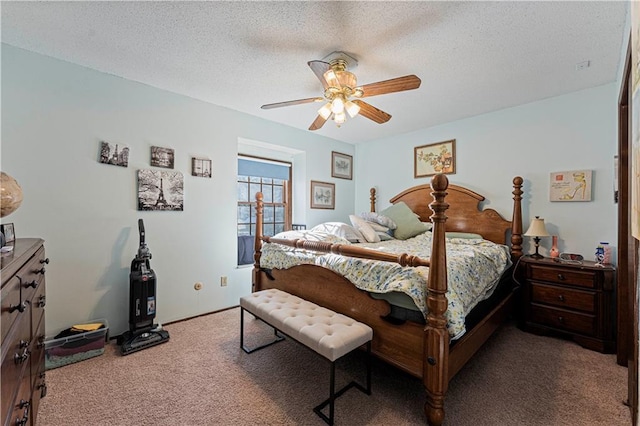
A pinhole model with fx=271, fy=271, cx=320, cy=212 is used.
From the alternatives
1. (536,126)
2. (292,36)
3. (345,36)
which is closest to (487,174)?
(536,126)

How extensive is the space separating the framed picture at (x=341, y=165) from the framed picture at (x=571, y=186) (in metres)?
2.73

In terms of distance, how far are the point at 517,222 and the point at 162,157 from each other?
3880mm

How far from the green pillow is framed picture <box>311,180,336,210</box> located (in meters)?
1.08

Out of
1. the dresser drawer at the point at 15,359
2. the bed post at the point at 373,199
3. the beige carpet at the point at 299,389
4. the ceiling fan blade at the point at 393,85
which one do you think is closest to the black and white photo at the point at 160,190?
the beige carpet at the point at 299,389

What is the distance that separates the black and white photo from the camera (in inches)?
105

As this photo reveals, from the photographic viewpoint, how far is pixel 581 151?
276cm

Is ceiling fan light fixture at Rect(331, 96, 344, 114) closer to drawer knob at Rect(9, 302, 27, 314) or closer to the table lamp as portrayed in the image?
drawer knob at Rect(9, 302, 27, 314)

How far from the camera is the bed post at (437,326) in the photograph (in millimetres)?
1471

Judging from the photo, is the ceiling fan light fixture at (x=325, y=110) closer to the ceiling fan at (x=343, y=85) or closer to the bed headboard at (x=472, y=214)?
the ceiling fan at (x=343, y=85)

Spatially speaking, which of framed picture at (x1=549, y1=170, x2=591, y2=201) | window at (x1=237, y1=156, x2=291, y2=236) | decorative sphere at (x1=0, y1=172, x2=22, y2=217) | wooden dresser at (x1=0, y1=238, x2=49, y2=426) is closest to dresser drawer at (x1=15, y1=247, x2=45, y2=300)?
wooden dresser at (x1=0, y1=238, x2=49, y2=426)

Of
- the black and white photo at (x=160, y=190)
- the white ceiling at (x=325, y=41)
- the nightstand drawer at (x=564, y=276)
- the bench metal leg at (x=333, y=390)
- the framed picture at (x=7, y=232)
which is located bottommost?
the bench metal leg at (x=333, y=390)

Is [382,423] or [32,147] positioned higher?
[32,147]

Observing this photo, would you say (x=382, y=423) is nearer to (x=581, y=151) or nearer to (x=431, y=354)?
(x=431, y=354)

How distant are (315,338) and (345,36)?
200 centimetres
